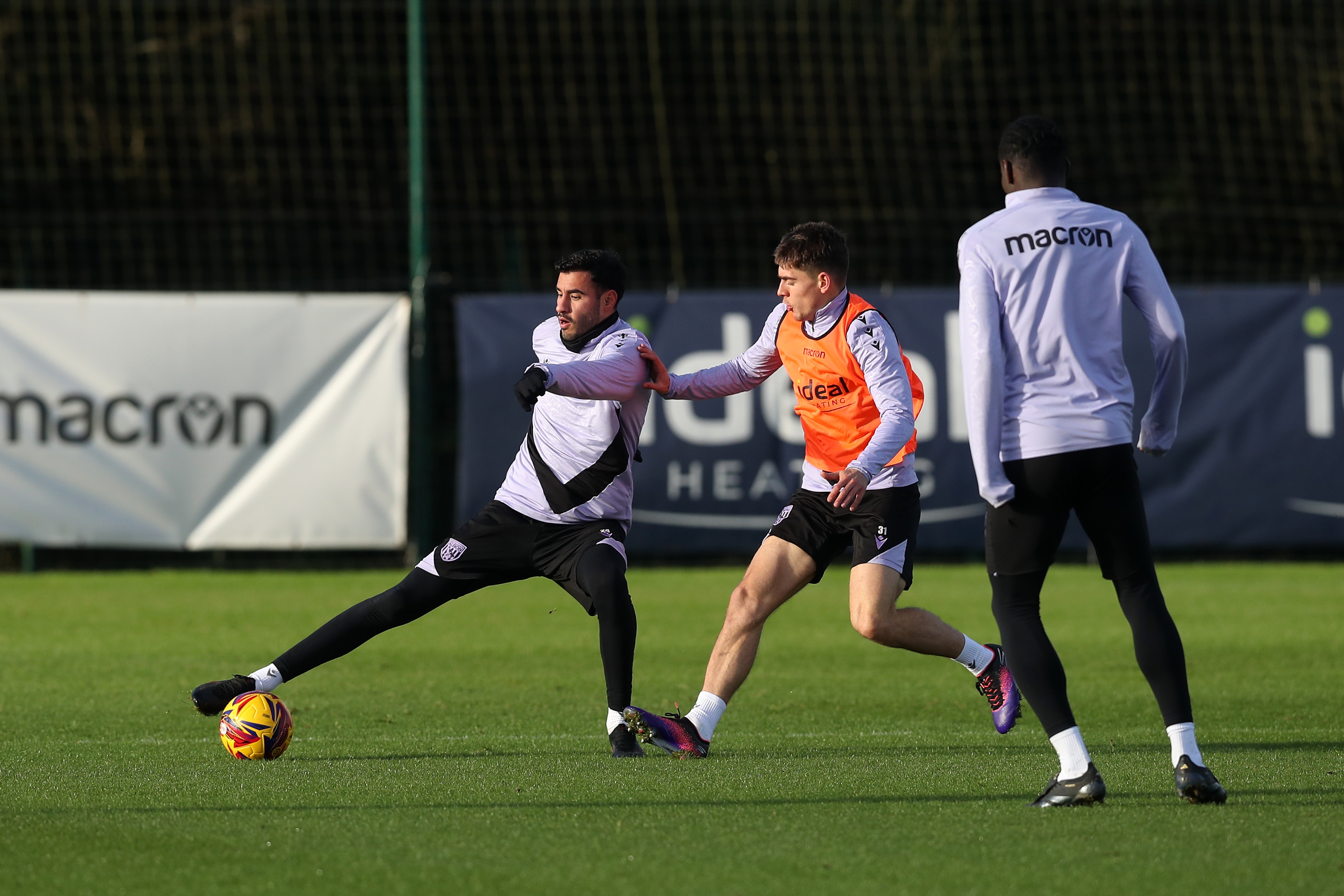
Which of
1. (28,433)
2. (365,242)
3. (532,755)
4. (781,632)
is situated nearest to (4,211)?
(365,242)

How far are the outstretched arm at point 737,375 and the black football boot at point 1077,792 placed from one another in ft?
7.05

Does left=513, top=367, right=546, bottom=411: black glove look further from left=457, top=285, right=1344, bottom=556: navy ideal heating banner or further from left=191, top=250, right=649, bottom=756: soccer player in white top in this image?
left=457, top=285, right=1344, bottom=556: navy ideal heating banner

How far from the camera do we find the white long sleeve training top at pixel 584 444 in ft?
20.6

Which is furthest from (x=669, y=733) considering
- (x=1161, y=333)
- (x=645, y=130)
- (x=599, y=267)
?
(x=645, y=130)

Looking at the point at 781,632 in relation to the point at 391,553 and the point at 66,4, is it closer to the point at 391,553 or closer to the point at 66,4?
the point at 391,553

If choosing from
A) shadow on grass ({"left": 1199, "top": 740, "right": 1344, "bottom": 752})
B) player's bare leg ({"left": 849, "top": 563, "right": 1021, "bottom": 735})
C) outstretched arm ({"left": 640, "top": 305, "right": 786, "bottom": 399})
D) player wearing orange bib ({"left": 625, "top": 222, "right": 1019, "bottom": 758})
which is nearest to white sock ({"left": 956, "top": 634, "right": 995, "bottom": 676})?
player's bare leg ({"left": 849, "top": 563, "right": 1021, "bottom": 735})

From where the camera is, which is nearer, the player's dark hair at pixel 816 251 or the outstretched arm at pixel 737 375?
the player's dark hair at pixel 816 251

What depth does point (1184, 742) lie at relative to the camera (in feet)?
15.2

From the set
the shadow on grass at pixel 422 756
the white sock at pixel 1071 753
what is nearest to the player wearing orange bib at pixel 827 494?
the shadow on grass at pixel 422 756

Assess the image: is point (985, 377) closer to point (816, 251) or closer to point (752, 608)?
point (816, 251)

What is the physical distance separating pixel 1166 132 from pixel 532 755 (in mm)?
14487

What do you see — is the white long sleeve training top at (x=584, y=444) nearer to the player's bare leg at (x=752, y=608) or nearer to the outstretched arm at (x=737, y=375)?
the outstretched arm at (x=737, y=375)

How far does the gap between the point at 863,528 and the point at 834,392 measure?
0.51m

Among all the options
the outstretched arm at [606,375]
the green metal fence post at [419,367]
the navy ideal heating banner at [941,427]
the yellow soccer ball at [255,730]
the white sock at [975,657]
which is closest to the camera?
the outstretched arm at [606,375]
